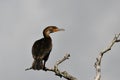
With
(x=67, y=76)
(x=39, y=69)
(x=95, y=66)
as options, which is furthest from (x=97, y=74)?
(x=39, y=69)

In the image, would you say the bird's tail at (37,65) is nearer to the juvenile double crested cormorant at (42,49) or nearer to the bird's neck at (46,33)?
the juvenile double crested cormorant at (42,49)

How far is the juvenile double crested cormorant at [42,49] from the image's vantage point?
14648 mm

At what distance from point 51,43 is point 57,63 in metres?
5.14

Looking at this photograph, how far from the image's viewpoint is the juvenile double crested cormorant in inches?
577

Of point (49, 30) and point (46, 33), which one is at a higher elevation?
point (49, 30)

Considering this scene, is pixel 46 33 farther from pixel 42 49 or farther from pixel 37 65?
pixel 37 65

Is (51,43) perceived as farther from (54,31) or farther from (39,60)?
(39,60)

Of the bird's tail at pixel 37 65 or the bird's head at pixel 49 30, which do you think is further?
the bird's head at pixel 49 30

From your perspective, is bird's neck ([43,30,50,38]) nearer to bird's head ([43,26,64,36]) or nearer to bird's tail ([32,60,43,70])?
bird's head ([43,26,64,36])

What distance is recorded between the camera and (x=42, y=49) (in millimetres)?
15773

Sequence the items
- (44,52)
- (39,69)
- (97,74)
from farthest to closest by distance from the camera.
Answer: (44,52)
(39,69)
(97,74)

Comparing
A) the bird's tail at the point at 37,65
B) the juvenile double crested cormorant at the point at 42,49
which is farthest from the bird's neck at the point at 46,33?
the bird's tail at the point at 37,65

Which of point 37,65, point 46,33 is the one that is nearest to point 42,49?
point 46,33

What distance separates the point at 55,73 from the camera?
1138 centimetres
